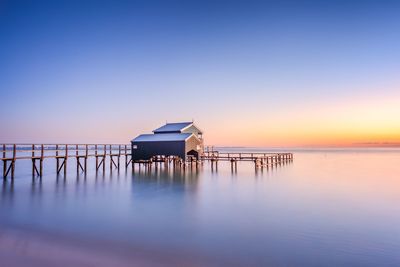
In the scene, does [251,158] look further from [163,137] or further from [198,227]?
[198,227]

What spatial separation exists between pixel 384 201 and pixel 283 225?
9.36m

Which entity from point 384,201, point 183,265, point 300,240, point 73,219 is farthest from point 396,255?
point 73,219

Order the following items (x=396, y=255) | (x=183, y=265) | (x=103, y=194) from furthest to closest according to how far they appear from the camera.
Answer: (x=103, y=194), (x=396, y=255), (x=183, y=265)

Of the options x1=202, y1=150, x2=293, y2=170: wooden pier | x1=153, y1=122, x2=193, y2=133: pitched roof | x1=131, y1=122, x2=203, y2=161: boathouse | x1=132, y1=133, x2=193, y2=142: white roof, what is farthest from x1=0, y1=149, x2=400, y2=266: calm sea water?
x1=153, y1=122, x2=193, y2=133: pitched roof

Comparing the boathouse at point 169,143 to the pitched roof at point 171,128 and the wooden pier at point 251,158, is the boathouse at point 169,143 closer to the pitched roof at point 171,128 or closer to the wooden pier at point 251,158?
the pitched roof at point 171,128

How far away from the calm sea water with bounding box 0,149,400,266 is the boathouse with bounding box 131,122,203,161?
38.7ft

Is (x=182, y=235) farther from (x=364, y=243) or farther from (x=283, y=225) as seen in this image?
(x=364, y=243)

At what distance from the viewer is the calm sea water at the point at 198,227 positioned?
790 cm

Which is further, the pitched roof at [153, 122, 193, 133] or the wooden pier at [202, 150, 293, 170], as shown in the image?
the pitched roof at [153, 122, 193, 133]

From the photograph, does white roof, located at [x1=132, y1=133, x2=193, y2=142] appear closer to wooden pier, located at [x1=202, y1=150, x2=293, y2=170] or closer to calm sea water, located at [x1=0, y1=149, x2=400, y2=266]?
wooden pier, located at [x1=202, y1=150, x2=293, y2=170]

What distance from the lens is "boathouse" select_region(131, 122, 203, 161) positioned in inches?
1235

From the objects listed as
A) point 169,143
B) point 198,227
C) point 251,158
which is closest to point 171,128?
point 169,143

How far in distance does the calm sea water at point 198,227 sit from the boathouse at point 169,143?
11.8 m

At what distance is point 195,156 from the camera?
35406 millimetres
